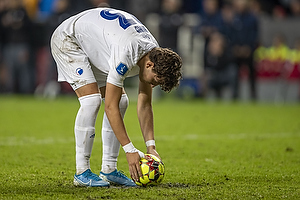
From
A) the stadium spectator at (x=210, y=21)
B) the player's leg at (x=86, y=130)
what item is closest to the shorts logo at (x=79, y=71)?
the player's leg at (x=86, y=130)

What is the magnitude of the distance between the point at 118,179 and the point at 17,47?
14.0 metres

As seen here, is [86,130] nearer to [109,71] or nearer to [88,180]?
[88,180]

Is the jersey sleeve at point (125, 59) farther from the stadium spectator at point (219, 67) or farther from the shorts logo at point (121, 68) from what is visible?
the stadium spectator at point (219, 67)

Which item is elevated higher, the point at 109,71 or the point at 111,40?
the point at 111,40

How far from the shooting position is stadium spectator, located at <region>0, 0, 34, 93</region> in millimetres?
17516

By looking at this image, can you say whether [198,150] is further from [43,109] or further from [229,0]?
[229,0]

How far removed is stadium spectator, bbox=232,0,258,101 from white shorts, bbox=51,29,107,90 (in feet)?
40.9

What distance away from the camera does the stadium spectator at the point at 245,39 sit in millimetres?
16625

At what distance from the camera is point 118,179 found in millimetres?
4641

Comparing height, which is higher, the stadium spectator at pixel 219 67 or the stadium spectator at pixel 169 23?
the stadium spectator at pixel 169 23

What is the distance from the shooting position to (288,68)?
55.1 ft

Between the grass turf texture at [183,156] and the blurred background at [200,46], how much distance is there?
204 inches

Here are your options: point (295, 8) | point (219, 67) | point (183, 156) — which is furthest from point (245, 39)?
point (183, 156)

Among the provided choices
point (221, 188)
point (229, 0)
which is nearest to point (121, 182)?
point (221, 188)
